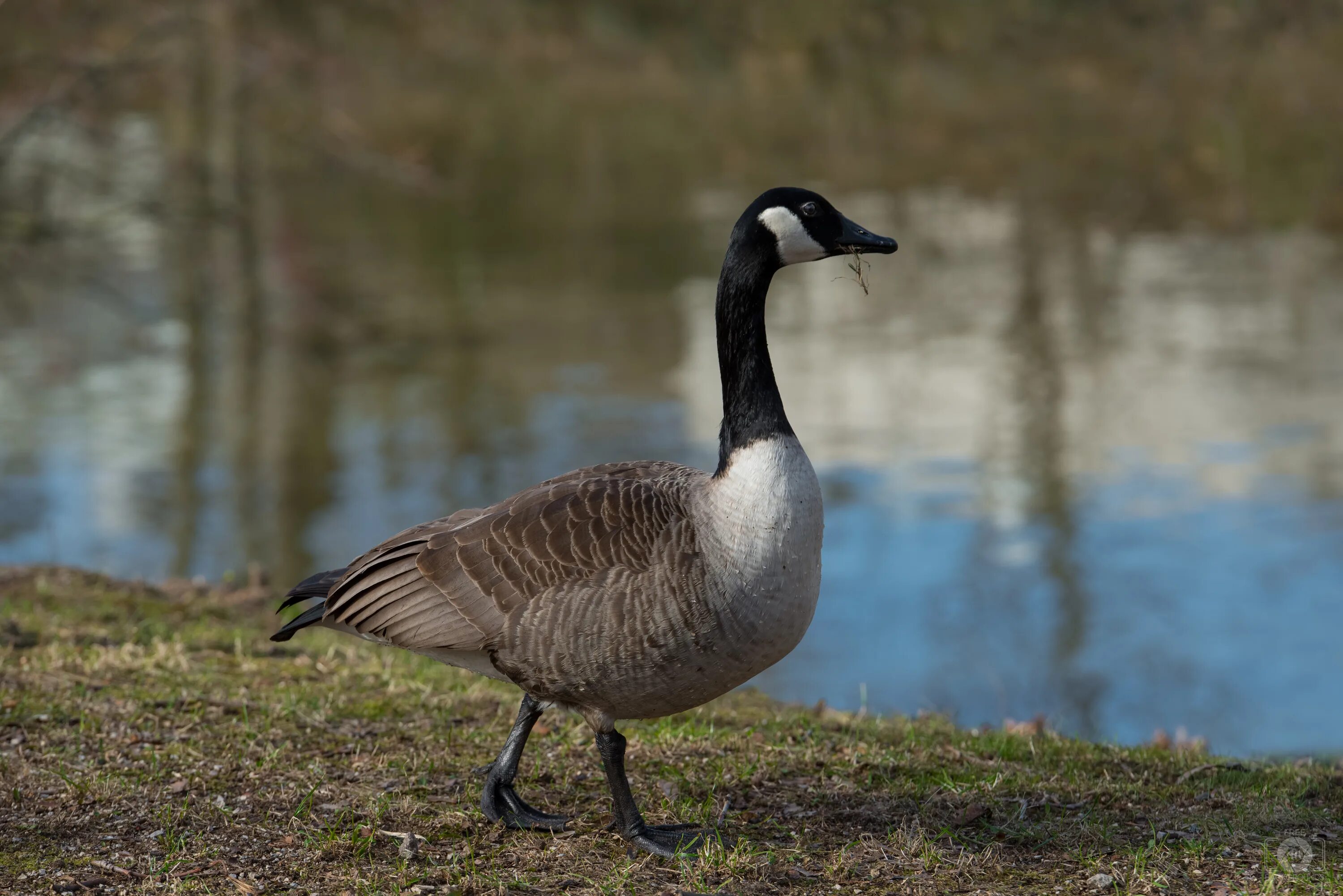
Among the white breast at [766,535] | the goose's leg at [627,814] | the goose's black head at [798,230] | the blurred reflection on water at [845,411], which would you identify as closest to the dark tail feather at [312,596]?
the goose's leg at [627,814]

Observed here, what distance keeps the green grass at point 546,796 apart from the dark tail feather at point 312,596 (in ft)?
2.13

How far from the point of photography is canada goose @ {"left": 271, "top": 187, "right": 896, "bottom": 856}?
436 centimetres

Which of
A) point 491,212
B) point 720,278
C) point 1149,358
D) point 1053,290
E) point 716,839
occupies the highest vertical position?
point 491,212

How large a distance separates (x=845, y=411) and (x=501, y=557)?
16.1 m

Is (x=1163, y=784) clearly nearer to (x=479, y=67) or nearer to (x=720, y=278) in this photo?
(x=720, y=278)

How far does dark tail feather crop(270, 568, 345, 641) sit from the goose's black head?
1969mm

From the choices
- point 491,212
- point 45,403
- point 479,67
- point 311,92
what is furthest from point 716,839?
point 491,212

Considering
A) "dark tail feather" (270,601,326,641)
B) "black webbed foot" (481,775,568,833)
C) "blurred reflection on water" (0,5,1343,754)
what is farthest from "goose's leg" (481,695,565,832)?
"blurred reflection on water" (0,5,1343,754)

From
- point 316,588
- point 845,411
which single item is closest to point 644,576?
point 316,588

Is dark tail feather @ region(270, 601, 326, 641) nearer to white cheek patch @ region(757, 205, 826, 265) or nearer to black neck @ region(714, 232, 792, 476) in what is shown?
black neck @ region(714, 232, 792, 476)

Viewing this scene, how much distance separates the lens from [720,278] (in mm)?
4754

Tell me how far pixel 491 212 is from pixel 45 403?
14857mm

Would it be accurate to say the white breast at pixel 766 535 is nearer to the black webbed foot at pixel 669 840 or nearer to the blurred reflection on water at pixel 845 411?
the black webbed foot at pixel 669 840

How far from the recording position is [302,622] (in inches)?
195
